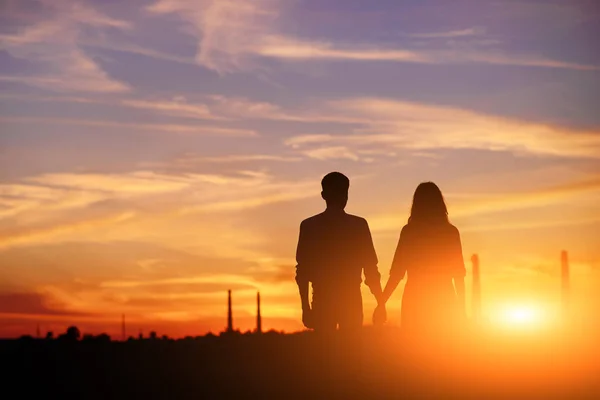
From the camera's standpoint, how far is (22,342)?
18750mm

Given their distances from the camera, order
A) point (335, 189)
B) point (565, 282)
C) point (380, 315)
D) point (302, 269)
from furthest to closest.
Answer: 1. point (565, 282)
2. point (380, 315)
3. point (302, 269)
4. point (335, 189)

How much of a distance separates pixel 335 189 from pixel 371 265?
106cm

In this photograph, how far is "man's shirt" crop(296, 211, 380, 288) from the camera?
12.4 metres

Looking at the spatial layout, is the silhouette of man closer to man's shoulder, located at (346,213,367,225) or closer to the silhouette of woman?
man's shoulder, located at (346,213,367,225)

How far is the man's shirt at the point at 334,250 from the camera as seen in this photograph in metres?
12.4

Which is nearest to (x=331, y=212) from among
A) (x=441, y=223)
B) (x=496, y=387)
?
(x=441, y=223)

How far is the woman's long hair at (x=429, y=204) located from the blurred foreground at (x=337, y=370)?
61.1 inches

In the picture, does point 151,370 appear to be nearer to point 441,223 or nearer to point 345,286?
point 345,286

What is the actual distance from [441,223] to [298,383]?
306 centimetres

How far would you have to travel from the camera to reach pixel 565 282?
51.3 m

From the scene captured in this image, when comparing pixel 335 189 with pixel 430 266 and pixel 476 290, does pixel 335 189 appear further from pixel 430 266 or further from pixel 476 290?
pixel 476 290

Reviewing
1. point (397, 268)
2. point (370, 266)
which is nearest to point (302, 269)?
point (370, 266)

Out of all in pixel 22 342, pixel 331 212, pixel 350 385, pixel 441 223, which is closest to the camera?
pixel 350 385

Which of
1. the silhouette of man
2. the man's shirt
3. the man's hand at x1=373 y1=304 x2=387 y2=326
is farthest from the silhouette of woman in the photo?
the man's shirt
